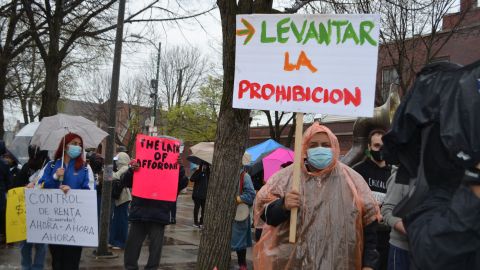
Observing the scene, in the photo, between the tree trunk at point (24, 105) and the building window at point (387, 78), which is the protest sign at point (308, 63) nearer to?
the building window at point (387, 78)

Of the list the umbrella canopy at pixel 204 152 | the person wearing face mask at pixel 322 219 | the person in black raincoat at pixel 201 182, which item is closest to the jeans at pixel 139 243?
the person wearing face mask at pixel 322 219

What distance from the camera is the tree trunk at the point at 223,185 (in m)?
5.28

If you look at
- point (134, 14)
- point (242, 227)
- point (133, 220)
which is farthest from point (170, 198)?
point (134, 14)

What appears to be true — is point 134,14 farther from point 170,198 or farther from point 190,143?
point 190,143

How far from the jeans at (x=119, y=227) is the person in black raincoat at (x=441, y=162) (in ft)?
25.9

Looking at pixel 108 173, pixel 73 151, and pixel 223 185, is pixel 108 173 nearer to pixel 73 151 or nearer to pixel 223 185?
pixel 73 151

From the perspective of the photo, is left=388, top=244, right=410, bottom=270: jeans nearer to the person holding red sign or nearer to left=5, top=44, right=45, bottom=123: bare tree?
the person holding red sign

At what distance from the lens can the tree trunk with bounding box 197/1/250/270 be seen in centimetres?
528

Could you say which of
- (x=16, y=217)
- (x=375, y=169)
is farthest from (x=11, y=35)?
(x=375, y=169)

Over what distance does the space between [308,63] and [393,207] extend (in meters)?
1.37

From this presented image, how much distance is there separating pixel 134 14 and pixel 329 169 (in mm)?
9382

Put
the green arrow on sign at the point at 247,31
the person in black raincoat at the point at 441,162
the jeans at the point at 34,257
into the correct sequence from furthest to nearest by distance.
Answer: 1. the jeans at the point at 34,257
2. the green arrow on sign at the point at 247,31
3. the person in black raincoat at the point at 441,162

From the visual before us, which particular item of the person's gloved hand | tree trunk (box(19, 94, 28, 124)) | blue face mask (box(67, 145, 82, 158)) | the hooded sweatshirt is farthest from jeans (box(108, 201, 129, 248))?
tree trunk (box(19, 94, 28, 124))

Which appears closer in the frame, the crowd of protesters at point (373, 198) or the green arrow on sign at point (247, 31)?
the crowd of protesters at point (373, 198)
